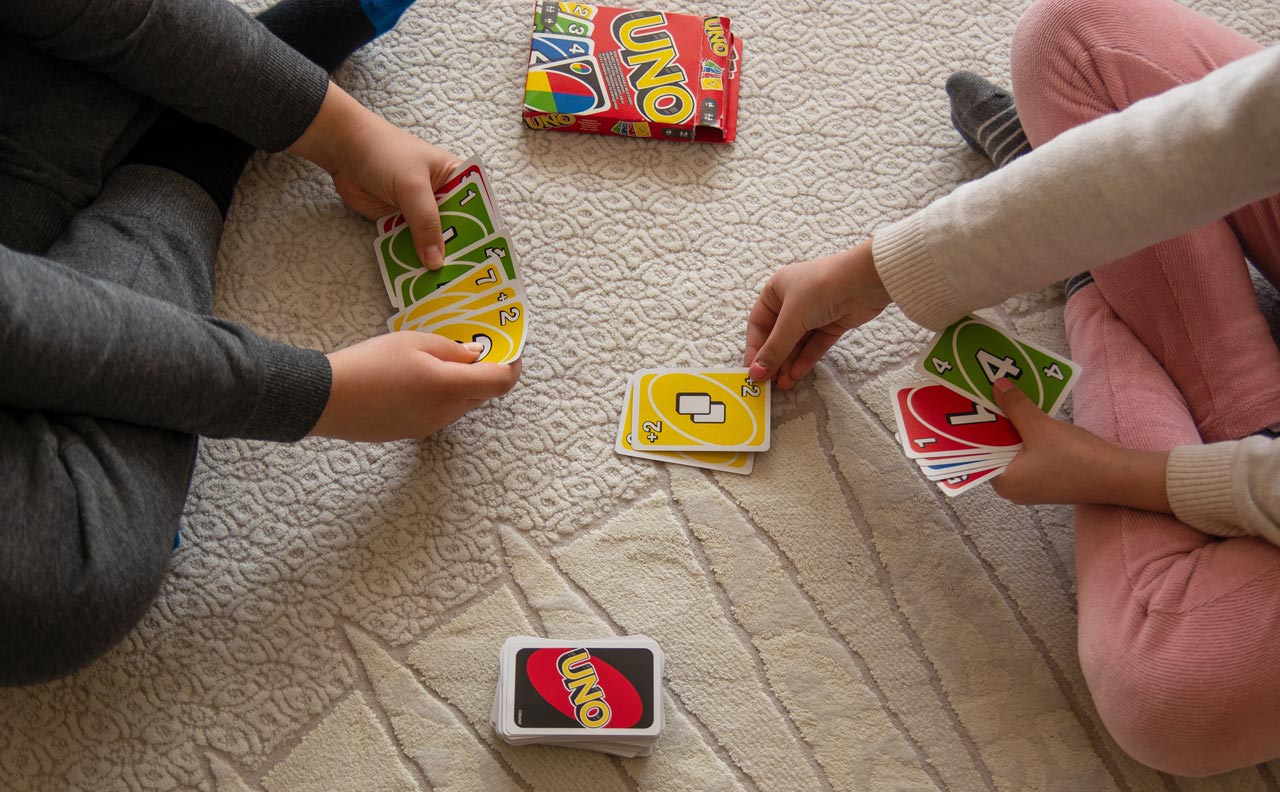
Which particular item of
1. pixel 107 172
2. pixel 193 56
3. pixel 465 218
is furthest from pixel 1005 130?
pixel 107 172

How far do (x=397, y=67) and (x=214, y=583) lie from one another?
0.65m

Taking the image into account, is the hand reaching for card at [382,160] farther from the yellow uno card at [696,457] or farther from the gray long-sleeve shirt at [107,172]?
the yellow uno card at [696,457]

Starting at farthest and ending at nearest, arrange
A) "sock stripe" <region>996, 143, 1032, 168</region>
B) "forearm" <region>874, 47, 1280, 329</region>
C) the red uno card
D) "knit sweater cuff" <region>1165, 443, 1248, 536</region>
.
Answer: "sock stripe" <region>996, 143, 1032, 168</region>, the red uno card, "knit sweater cuff" <region>1165, 443, 1248, 536</region>, "forearm" <region>874, 47, 1280, 329</region>

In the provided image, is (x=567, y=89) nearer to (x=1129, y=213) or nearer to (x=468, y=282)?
(x=468, y=282)

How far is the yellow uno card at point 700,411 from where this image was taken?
3.47 feet

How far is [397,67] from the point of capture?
1.22 meters

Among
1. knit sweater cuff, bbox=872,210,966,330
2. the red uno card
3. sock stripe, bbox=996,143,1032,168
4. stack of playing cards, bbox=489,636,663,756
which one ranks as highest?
sock stripe, bbox=996,143,1032,168

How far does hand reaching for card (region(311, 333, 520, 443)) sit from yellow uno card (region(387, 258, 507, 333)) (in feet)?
0.27

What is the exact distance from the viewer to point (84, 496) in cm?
82

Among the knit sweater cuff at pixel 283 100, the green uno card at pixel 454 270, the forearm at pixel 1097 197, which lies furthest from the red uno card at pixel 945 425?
the knit sweater cuff at pixel 283 100

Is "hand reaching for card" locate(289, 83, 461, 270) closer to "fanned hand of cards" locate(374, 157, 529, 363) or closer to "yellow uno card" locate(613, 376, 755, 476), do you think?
"fanned hand of cards" locate(374, 157, 529, 363)

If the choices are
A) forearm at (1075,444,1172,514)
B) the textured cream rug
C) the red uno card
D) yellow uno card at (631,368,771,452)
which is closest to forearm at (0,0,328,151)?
the textured cream rug

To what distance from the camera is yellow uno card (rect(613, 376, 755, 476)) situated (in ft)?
3.48

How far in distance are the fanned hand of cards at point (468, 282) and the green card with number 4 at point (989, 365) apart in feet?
1.44
